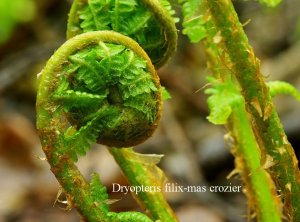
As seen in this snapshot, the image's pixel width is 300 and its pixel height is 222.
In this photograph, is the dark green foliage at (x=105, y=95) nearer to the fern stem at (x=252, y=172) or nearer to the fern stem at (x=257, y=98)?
the fern stem at (x=257, y=98)

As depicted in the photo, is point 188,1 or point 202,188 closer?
point 188,1

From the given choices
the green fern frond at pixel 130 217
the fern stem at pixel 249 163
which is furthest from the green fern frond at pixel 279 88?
the green fern frond at pixel 130 217

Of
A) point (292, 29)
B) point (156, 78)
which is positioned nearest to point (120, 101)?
point (156, 78)

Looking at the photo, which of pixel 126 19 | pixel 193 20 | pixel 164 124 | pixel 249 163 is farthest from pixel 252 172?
pixel 164 124

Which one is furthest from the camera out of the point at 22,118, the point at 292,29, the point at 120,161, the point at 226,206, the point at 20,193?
the point at 292,29

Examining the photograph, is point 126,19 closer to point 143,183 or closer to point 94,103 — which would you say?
point 94,103

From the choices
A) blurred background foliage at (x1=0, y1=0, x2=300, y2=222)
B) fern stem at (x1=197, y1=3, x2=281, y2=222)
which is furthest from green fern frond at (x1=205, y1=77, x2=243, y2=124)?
blurred background foliage at (x1=0, y1=0, x2=300, y2=222)

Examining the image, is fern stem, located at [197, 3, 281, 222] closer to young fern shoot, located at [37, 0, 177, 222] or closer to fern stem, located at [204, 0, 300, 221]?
fern stem, located at [204, 0, 300, 221]

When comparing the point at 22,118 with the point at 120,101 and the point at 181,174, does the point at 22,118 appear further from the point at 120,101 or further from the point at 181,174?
the point at 120,101
